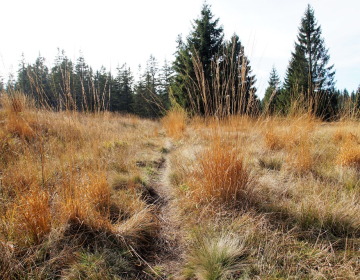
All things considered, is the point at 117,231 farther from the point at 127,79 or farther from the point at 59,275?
the point at 127,79

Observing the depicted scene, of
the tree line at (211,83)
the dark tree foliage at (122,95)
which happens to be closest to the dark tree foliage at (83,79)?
the tree line at (211,83)

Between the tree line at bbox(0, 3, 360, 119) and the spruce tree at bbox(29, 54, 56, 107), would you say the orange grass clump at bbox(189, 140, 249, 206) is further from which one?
the spruce tree at bbox(29, 54, 56, 107)

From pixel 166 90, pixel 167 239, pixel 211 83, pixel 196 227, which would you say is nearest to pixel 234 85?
pixel 196 227

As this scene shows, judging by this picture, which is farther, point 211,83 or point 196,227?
point 211,83

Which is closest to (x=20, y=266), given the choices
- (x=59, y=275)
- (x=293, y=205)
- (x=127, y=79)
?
(x=59, y=275)

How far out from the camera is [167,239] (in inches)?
61.1

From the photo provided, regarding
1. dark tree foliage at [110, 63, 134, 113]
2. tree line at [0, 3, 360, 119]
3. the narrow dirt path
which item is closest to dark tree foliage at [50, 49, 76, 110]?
A: tree line at [0, 3, 360, 119]

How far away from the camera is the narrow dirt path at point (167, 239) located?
4.17 feet

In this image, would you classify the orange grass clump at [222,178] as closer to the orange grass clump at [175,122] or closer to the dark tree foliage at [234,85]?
the dark tree foliage at [234,85]

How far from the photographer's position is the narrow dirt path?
4.17 feet

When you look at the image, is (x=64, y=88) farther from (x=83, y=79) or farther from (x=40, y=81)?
(x=83, y=79)

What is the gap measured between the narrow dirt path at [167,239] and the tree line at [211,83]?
1.16m

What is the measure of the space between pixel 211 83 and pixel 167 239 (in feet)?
23.5

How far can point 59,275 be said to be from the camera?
1.04 m
